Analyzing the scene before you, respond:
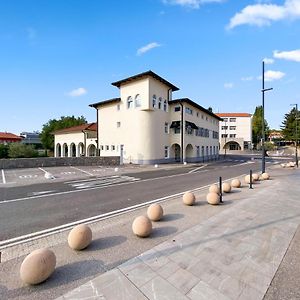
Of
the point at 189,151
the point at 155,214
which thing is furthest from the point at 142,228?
the point at 189,151

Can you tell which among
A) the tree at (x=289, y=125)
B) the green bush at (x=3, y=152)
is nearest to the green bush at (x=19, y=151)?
the green bush at (x=3, y=152)

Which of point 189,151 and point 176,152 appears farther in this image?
point 189,151

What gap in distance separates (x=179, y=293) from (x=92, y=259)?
1758 mm

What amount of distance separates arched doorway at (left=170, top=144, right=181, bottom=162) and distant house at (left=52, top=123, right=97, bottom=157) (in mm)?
13678

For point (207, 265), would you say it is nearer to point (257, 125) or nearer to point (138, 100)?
point (138, 100)

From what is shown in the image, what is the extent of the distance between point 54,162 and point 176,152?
17941 millimetres

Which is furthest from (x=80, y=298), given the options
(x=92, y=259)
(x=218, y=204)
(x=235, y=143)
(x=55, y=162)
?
(x=235, y=143)

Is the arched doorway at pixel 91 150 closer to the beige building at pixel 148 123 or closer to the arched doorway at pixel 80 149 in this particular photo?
the arched doorway at pixel 80 149

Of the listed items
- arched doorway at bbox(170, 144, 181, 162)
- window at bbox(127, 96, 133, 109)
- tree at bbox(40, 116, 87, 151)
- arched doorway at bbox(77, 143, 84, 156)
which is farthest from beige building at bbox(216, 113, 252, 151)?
window at bbox(127, 96, 133, 109)

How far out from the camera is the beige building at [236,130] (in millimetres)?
78938

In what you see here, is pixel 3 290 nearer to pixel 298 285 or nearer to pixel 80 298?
pixel 80 298

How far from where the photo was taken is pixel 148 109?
27.7 meters

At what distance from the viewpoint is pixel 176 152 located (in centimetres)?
3462

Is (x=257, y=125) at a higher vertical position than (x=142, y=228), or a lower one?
higher
